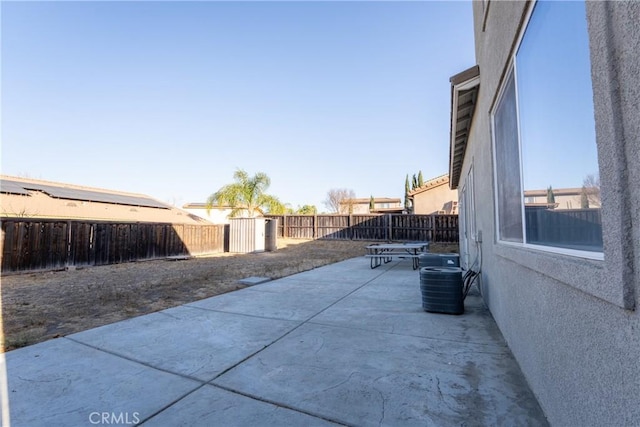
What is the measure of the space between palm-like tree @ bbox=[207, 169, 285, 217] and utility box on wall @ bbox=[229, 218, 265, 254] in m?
6.30

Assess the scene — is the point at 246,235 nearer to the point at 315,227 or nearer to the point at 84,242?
the point at 315,227

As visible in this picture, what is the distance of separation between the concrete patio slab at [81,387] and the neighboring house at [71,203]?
18058mm

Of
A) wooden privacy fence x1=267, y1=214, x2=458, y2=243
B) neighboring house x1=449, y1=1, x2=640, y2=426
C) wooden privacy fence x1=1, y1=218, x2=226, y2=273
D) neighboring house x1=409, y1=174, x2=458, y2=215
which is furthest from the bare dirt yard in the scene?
neighboring house x1=409, y1=174, x2=458, y2=215

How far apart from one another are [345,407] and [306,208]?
44.1m

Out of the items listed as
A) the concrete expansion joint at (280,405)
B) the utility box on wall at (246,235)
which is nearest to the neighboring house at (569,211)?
the concrete expansion joint at (280,405)

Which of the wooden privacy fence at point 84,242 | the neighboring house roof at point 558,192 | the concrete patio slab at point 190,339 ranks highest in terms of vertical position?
the neighboring house roof at point 558,192

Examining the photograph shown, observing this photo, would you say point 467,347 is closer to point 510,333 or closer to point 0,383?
point 510,333

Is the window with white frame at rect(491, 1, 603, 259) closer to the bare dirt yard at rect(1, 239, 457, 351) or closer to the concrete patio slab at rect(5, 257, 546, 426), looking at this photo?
the concrete patio slab at rect(5, 257, 546, 426)

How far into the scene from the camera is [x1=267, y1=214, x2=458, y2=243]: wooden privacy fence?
16328mm

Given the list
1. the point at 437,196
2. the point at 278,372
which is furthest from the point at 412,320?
the point at 437,196

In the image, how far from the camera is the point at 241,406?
6.72 ft

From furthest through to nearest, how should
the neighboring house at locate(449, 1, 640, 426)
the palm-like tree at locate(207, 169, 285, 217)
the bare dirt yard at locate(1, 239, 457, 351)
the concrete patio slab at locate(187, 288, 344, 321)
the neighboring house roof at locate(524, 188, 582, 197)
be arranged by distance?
the palm-like tree at locate(207, 169, 285, 217), the concrete patio slab at locate(187, 288, 344, 321), the bare dirt yard at locate(1, 239, 457, 351), the neighboring house roof at locate(524, 188, 582, 197), the neighboring house at locate(449, 1, 640, 426)

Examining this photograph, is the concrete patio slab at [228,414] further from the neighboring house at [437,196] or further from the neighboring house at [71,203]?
the neighboring house at [437,196]

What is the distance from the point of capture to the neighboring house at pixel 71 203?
17.2 meters
